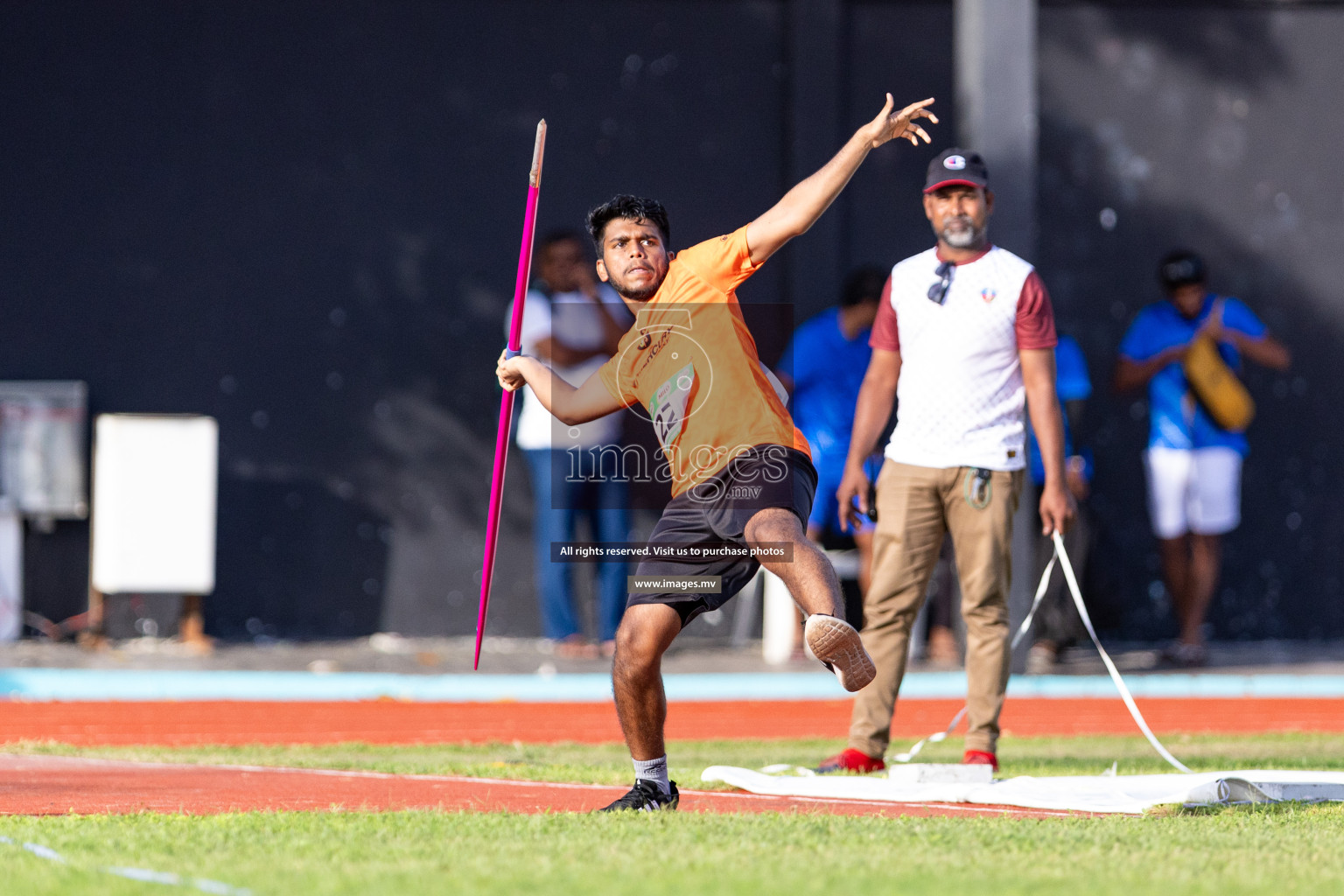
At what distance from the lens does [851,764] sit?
6.65 meters

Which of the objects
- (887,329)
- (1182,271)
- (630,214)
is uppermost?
(1182,271)

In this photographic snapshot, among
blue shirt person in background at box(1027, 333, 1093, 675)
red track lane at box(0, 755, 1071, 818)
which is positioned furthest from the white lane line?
blue shirt person in background at box(1027, 333, 1093, 675)

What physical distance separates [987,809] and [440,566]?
6.91 meters

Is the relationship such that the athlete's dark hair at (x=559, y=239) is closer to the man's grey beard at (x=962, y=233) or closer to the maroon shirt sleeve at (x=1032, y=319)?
the man's grey beard at (x=962, y=233)

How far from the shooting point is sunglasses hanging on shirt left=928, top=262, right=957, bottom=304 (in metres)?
6.75

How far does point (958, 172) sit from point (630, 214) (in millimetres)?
1891

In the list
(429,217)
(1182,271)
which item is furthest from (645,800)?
(429,217)

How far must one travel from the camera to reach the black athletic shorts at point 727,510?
5160 millimetres

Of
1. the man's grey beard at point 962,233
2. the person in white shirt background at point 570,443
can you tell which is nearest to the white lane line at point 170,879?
the man's grey beard at point 962,233

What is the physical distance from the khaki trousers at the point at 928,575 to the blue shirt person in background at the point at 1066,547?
3857 millimetres

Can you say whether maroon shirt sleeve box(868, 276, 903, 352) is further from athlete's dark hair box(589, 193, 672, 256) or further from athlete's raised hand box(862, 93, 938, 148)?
athlete's dark hair box(589, 193, 672, 256)

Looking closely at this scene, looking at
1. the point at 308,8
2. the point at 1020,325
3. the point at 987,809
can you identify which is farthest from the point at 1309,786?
the point at 308,8

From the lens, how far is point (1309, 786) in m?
5.82

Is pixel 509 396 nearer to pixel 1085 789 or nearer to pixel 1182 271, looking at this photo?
pixel 1085 789
